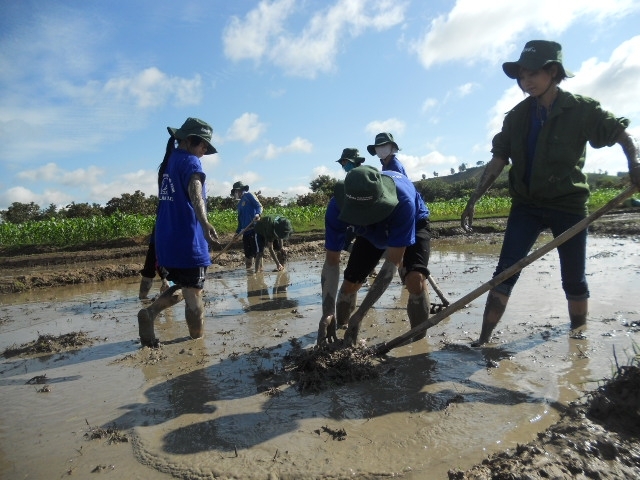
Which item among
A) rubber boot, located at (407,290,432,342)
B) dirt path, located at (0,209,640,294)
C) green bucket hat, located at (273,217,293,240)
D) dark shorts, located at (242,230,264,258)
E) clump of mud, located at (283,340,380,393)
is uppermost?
green bucket hat, located at (273,217,293,240)

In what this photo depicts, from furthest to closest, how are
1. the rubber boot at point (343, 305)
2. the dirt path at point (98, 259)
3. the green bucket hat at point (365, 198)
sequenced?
the dirt path at point (98, 259), the rubber boot at point (343, 305), the green bucket hat at point (365, 198)

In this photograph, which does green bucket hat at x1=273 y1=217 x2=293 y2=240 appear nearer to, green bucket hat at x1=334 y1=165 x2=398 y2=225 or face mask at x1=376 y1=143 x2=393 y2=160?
face mask at x1=376 y1=143 x2=393 y2=160

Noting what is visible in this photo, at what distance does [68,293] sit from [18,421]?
5816mm

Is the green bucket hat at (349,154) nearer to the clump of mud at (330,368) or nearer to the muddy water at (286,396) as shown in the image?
the muddy water at (286,396)

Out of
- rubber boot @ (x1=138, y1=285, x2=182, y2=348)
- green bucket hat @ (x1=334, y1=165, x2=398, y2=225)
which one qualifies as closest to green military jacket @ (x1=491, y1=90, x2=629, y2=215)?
green bucket hat @ (x1=334, y1=165, x2=398, y2=225)

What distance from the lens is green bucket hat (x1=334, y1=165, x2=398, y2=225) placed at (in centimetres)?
289

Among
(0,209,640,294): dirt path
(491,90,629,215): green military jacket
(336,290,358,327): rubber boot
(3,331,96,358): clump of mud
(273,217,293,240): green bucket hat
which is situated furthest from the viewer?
(0,209,640,294): dirt path

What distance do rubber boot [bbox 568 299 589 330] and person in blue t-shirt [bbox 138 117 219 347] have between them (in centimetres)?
300

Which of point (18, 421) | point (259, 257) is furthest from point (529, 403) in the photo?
point (259, 257)

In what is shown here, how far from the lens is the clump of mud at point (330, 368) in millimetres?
3061

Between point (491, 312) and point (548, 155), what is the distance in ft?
4.06

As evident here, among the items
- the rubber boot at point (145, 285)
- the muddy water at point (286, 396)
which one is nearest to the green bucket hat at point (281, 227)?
the rubber boot at point (145, 285)

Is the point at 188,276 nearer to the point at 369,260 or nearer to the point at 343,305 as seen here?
the point at 343,305

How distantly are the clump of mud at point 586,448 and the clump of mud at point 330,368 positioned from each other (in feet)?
3.74
